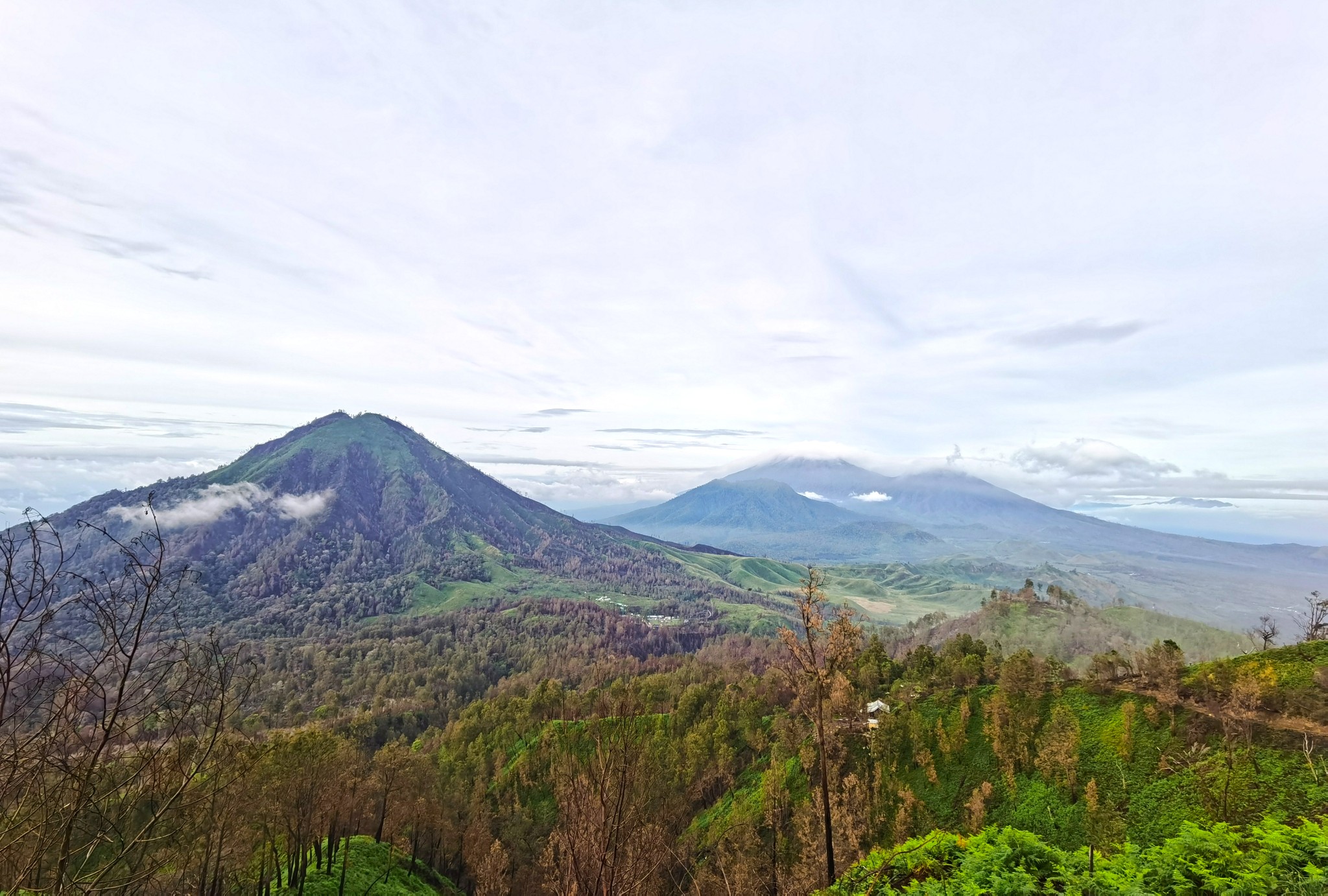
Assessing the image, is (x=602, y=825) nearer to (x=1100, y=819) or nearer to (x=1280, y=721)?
(x=1100, y=819)

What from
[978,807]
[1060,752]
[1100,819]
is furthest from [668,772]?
[1100,819]

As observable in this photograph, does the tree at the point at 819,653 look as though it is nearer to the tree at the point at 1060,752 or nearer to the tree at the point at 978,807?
the tree at the point at 978,807

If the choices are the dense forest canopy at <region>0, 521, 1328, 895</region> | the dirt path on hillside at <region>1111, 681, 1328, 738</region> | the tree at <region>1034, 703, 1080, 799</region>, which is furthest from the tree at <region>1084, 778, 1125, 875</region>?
the dirt path on hillside at <region>1111, 681, 1328, 738</region>

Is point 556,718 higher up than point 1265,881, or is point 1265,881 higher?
point 1265,881

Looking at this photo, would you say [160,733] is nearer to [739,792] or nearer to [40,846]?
[40,846]

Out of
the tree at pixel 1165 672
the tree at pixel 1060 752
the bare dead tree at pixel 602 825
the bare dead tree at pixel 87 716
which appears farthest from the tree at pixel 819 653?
the tree at pixel 1165 672

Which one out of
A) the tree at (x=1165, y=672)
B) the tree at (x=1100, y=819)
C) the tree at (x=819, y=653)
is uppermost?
the tree at (x=819, y=653)

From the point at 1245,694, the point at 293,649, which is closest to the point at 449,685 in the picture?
the point at 293,649

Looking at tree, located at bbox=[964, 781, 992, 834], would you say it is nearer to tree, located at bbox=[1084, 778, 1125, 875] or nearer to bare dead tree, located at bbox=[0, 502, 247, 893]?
tree, located at bbox=[1084, 778, 1125, 875]
